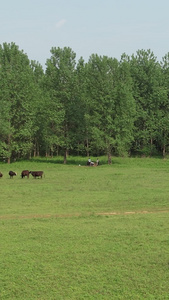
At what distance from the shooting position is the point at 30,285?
396 inches

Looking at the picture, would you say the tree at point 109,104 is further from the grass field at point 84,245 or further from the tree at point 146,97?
the grass field at point 84,245

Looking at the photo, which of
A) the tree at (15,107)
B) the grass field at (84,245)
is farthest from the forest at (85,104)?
the grass field at (84,245)

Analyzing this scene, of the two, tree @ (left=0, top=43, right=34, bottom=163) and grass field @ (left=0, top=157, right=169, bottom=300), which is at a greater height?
tree @ (left=0, top=43, right=34, bottom=163)

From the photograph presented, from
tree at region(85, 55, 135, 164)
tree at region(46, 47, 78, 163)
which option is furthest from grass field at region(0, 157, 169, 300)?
tree at region(46, 47, 78, 163)

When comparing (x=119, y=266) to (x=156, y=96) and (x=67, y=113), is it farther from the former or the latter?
(x=156, y=96)

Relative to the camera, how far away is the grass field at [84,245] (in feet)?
32.5

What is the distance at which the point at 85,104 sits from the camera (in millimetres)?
60156

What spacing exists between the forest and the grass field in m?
30.2

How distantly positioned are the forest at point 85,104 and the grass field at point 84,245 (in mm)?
30247

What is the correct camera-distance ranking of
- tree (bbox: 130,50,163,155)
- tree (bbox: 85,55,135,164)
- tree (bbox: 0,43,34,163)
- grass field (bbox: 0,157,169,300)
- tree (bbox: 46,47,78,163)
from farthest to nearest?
tree (bbox: 130,50,163,155) < tree (bbox: 46,47,78,163) < tree (bbox: 0,43,34,163) < tree (bbox: 85,55,135,164) < grass field (bbox: 0,157,169,300)

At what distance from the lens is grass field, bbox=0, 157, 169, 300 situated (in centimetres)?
991

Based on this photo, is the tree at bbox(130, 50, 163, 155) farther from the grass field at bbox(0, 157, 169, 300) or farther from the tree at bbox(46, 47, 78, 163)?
the grass field at bbox(0, 157, 169, 300)

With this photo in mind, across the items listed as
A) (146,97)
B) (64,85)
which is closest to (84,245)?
(64,85)

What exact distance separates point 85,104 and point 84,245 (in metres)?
48.5
